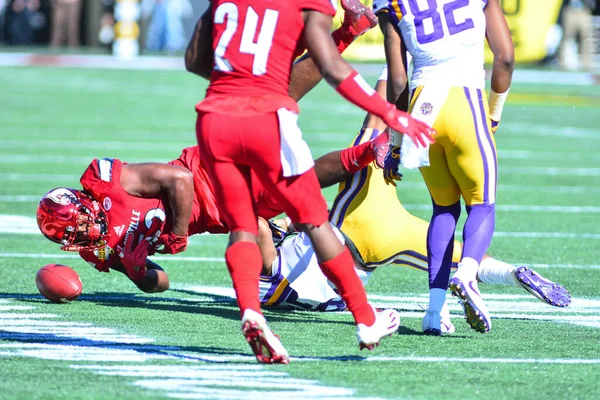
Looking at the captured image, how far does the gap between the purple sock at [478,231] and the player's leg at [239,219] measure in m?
1.23

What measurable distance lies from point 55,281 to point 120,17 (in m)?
31.9

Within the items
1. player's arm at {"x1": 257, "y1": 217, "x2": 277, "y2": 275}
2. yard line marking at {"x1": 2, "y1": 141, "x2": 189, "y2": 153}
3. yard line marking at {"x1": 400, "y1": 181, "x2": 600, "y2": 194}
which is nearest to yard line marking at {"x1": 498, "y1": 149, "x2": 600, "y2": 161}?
yard line marking at {"x1": 400, "y1": 181, "x2": 600, "y2": 194}

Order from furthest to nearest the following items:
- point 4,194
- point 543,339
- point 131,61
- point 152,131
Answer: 1. point 131,61
2. point 152,131
3. point 4,194
4. point 543,339

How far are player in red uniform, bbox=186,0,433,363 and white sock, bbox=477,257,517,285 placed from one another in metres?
1.37

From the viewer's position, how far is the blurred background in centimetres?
3062

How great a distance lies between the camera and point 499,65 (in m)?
6.20

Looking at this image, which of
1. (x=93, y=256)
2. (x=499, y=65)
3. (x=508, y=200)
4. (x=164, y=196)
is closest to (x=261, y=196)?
(x=164, y=196)

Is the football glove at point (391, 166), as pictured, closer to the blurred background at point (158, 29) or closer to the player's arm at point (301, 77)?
the player's arm at point (301, 77)

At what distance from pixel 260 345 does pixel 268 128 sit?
91 centimetres

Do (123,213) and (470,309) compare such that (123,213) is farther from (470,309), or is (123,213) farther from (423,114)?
(470,309)

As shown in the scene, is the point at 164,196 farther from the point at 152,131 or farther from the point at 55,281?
the point at 152,131

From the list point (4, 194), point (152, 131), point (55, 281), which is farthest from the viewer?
point (152, 131)

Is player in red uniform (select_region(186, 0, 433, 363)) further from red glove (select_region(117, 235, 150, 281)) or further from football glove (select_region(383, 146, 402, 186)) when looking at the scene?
red glove (select_region(117, 235, 150, 281))

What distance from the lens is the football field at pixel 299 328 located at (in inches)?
191
